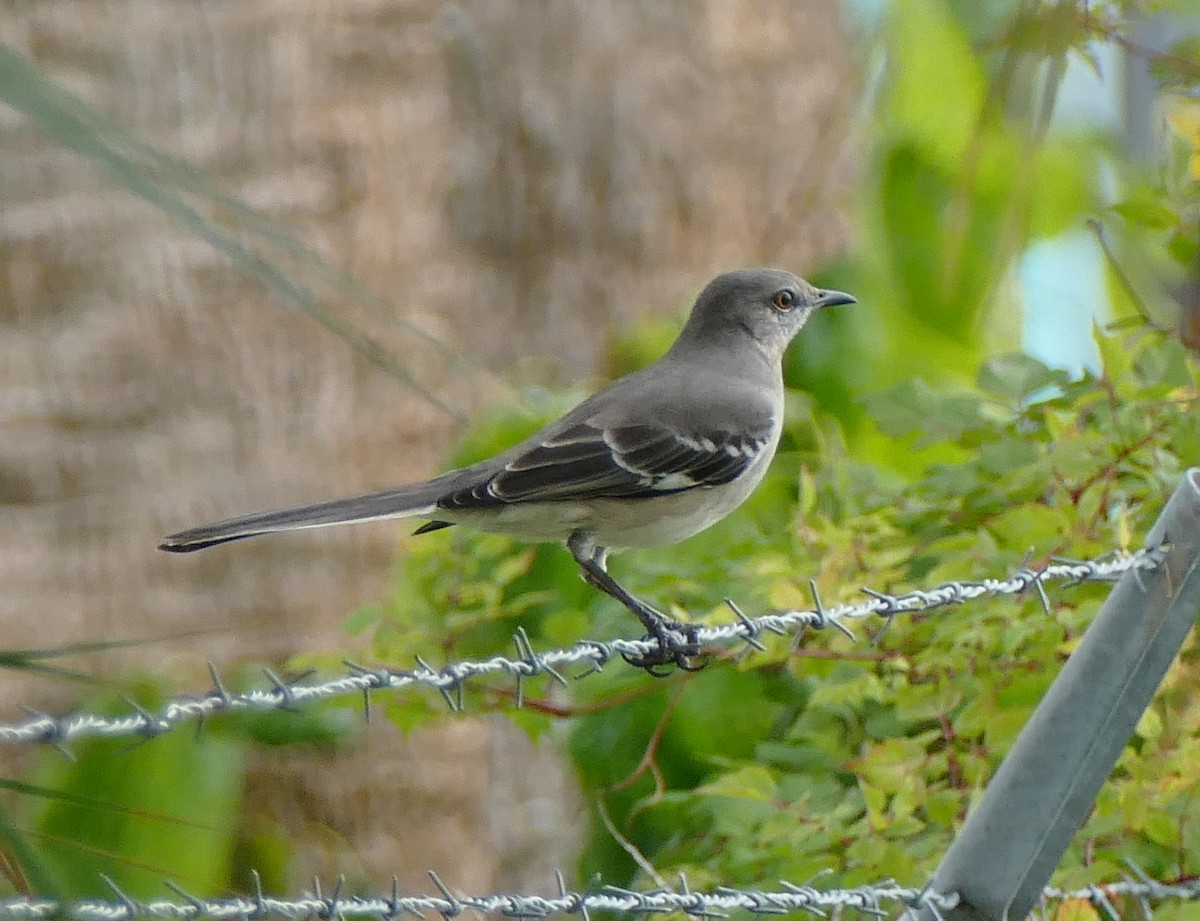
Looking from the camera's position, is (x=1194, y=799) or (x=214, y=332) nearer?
(x=1194, y=799)

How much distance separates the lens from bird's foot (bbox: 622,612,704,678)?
8.25 ft

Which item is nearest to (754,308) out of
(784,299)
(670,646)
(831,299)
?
(784,299)

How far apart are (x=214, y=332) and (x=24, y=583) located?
1.16 meters

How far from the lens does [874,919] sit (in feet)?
7.69

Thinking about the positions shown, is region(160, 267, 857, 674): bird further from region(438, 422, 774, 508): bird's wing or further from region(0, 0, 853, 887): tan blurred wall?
region(0, 0, 853, 887): tan blurred wall

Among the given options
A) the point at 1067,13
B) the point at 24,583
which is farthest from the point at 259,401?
the point at 1067,13

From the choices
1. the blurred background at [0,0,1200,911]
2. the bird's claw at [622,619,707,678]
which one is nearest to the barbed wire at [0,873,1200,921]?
the bird's claw at [622,619,707,678]

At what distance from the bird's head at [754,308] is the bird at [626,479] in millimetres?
228

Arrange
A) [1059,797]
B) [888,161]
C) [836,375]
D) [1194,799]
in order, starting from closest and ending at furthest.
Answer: [1059,797], [1194,799], [836,375], [888,161]

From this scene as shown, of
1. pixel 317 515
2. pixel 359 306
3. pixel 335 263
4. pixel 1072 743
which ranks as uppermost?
pixel 1072 743

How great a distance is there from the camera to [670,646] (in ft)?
8.39

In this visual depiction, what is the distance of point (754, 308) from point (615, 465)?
766 millimetres

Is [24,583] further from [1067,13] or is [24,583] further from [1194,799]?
[1067,13]

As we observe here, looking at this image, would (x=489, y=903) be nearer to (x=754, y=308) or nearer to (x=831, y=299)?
(x=754, y=308)
